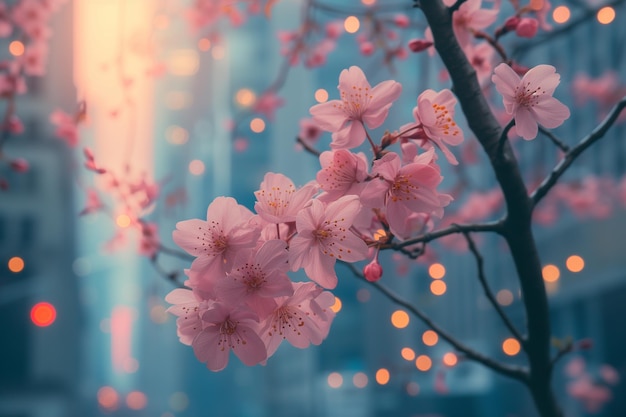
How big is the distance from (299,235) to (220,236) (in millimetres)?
114

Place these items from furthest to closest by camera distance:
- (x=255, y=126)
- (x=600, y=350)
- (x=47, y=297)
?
(x=47, y=297) < (x=600, y=350) < (x=255, y=126)

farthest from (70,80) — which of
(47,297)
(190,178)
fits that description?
(190,178)

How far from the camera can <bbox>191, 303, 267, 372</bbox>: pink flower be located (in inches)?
35.4

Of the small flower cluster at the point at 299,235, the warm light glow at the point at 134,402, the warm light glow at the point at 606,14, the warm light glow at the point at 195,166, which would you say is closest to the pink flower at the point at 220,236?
the small flower cluster at the point at 299,235

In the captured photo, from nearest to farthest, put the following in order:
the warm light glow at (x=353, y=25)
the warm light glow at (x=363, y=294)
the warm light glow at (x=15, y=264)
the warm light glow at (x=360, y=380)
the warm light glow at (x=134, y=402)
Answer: the warm light glow at (x=15, y=264), the warm light glow at (x=353, y=25), the warm light glow at (x=363, y=294), the warm light glow at (x=360, y=380), the warm light glow at (x=134, y=402)

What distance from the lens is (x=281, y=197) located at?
925mm

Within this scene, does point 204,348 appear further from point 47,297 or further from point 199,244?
point 47,297

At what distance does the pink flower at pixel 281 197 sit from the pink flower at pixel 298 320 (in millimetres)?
108

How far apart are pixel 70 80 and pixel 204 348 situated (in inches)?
639

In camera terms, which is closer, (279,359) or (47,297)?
(47,297)

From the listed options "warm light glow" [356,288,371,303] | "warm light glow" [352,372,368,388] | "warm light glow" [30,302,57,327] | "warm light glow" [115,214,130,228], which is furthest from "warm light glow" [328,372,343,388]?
"warm light glow" [115,214,130,228]

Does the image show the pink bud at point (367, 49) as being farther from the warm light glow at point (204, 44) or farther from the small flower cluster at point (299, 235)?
the warm light glow at point (204, 44)

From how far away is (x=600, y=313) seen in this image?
8.59 metres

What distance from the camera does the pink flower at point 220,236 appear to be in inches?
35.5
